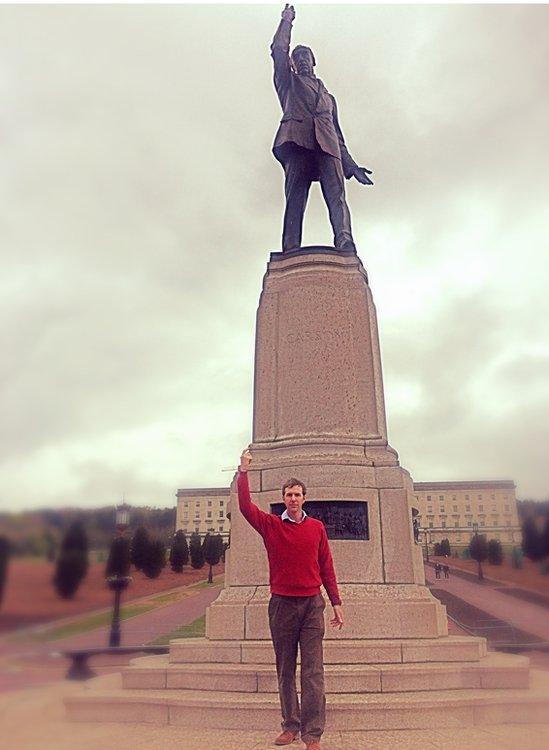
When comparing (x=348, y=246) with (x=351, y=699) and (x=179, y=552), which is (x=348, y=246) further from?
(x=179, y=552)

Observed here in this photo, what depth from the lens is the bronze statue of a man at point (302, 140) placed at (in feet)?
35.8

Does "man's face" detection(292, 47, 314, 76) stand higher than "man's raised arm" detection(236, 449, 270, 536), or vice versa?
"man's face" detection(292, 47, 314, 76)

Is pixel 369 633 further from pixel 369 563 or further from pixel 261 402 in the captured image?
pixel 261 402

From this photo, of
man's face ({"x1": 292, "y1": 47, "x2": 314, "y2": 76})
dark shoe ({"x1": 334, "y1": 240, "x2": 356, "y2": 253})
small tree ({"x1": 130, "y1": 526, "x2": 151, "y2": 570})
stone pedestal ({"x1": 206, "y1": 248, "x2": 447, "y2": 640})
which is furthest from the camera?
small tree ({"x1": 130, "y1": 526, "x2": 151, "y2": 570})

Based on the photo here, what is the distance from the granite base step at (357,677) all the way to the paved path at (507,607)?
10834 mm

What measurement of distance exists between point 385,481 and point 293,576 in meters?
3.93

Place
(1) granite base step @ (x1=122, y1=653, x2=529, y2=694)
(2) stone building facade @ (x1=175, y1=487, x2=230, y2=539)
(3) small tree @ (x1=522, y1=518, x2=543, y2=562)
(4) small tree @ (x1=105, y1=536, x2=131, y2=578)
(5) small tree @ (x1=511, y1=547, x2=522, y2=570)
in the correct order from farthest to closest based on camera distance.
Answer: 1. (2) stone building facade @ (x1=175, y1=487, x2=230, y2=539)
2. (4) small tree @ (x1=105, y1=536, x2=131, y2=578)
3. (5) small tree @ (x1=511, y1=547, x2=522, y2=570)
4. (3) small tree @ (x1=522, y1=518, x2=543, y2=562)
5. (1) granite base step @ (x1=122, y1=653, x2=529, y2=694)

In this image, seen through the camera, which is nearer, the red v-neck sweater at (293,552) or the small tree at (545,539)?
the red v-neck sweater at (293,552)

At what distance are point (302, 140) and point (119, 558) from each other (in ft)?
35.5

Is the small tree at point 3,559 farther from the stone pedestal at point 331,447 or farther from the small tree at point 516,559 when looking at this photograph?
the small tree at point 516,559

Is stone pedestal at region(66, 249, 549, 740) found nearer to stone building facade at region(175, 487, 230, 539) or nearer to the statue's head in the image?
the statue's head

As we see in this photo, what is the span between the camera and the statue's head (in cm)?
1134

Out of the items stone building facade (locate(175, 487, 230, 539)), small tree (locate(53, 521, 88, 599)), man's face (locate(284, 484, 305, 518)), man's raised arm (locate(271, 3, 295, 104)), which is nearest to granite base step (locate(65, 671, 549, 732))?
small tree (locate(53, 521, 88, 599))

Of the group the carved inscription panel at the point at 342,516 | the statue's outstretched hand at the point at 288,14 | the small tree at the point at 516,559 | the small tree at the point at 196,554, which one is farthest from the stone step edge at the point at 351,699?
the small tree at the point at 196,554
